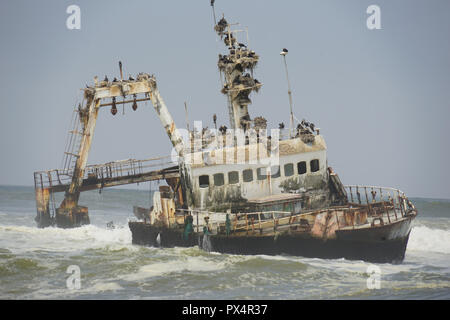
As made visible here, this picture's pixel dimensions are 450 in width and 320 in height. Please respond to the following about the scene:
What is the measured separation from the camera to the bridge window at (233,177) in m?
24.6

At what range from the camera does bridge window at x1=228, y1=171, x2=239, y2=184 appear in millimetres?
24609

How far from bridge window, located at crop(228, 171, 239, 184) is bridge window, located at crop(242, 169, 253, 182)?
0.32 m

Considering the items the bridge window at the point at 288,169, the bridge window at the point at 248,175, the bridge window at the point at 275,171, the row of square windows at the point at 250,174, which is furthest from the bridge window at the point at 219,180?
the bridge window at the point at 288,169

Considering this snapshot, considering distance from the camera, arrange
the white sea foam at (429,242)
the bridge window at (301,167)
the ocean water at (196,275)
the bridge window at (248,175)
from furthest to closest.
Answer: the white sea foam at (429,242)
the bridge window at (301,167)
the bridge window at (248,175)
the ocean water at (196,275)

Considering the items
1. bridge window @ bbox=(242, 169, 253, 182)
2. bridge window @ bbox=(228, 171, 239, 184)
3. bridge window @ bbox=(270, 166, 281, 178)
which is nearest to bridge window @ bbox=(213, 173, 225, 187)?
bridge window @ bbox=(228, 171, 239, 184)

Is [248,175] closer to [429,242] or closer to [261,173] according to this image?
[261,173]

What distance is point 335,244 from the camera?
20.7 meters

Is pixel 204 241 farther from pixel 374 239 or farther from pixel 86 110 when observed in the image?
pixel 86 110

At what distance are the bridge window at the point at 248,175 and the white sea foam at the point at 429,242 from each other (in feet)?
32.7

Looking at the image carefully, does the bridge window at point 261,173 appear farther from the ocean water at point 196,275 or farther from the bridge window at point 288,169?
the ocean water at point 196,275

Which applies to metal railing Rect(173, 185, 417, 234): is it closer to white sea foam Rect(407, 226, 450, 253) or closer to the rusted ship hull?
the rusted ship hull
